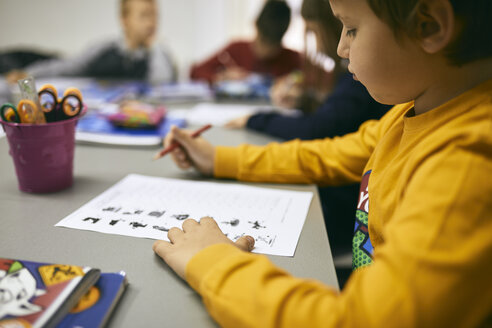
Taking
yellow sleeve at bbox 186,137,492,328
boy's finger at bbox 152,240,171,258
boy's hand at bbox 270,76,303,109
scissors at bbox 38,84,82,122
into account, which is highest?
scissors at bbox 38,84,82,122

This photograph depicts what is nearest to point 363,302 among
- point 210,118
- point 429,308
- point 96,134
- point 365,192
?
point 429,308

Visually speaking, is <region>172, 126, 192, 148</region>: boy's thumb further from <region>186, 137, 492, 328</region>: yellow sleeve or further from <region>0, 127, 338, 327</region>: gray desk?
<region>186, 137, 492, 328</region>: yellow sleeve

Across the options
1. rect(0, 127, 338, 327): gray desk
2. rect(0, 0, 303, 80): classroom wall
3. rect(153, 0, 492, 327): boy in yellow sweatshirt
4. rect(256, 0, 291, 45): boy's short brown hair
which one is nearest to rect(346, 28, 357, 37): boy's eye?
rect(153, 0, 492, 327): boy in yellow sweatshirt

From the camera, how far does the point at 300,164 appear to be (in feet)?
2.46

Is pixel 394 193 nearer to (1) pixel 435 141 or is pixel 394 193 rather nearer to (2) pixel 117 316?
(1) pixel 435 141

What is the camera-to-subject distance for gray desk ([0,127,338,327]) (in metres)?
0.38

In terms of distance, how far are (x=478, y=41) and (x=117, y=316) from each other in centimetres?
44

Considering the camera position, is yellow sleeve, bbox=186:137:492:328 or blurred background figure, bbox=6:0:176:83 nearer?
yellow sleeve, bbox=186:137:492:328

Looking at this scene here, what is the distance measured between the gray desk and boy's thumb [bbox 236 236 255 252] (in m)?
0.03

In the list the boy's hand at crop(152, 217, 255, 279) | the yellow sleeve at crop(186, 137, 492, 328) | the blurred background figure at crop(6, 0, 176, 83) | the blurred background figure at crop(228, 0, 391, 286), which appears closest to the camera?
the yellow sleeve at crop(186, 137, 492, 328)

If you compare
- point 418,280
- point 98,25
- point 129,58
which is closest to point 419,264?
point 418,280

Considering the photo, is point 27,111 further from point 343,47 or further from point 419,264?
point 419,264

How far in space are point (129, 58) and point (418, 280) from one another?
6.35 ft

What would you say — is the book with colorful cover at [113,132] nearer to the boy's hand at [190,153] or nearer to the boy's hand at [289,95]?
the boy's hand at [190,153]
